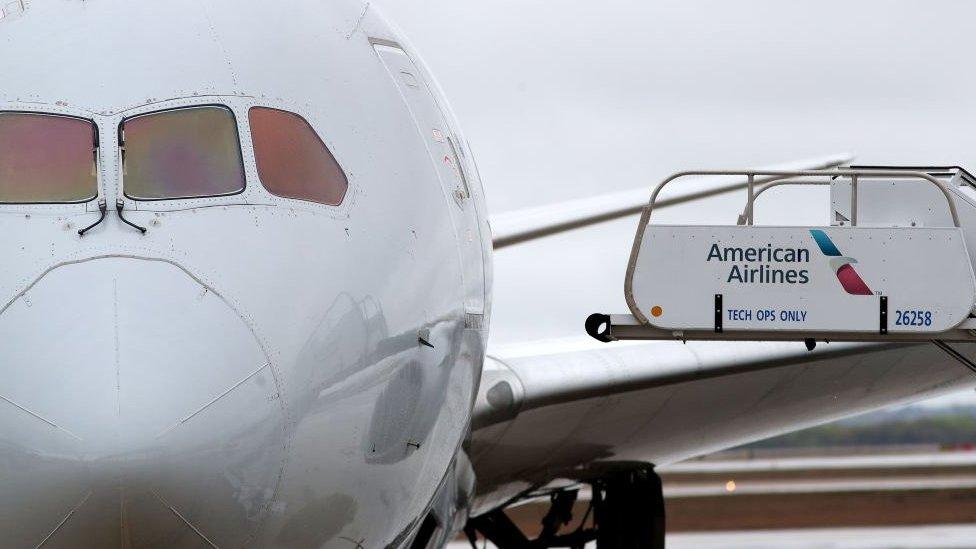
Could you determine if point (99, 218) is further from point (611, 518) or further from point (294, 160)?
point (611, 518)

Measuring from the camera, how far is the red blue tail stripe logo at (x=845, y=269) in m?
8.19

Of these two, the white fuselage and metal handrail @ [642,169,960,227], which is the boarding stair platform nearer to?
metal handrail @ [642,169,960,227]

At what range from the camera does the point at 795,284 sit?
8.27 m

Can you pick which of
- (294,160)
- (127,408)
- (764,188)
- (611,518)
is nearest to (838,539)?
(611,518)

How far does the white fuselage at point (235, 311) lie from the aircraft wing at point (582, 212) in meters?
3.92

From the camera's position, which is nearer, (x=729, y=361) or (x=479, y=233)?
(x=479, y=233)

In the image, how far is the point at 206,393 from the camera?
5074 millimetres

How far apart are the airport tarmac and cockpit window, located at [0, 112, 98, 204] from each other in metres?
20.3

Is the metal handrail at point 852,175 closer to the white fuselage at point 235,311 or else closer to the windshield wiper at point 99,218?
the white fuselage at point 235,311

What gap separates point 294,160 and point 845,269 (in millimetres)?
3330

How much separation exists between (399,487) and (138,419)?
1.71 metres

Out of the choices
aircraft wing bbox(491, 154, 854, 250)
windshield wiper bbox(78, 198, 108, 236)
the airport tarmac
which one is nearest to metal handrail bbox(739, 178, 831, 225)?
aircraft wing bbox(491, 154, 854, 250)

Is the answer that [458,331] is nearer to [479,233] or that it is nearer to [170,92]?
[479,233]

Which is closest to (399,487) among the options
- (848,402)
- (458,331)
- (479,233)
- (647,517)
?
(458,331)
